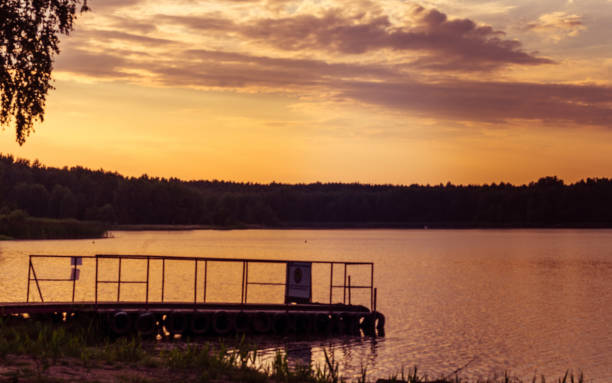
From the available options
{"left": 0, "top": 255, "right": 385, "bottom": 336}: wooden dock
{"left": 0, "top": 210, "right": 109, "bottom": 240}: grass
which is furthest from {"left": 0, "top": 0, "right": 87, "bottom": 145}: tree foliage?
{"left": 0, "top": 210, "right": 109, "bottom": 240}: grass

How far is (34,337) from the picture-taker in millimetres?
25109

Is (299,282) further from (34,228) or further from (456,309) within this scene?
(34,228)

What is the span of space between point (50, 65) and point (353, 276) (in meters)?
62.0

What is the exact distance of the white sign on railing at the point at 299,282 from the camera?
122 feet

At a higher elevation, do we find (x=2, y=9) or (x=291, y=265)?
(x=2, y=9)

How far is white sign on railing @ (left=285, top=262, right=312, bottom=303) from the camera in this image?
1465 inches

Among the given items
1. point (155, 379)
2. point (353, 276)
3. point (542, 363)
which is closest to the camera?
point (155, 379)

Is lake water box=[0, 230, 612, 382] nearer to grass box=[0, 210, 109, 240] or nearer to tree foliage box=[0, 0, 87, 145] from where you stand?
tree foliage box=[0, 0, 87, 145]

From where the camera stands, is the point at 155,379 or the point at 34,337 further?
the point at 34,337

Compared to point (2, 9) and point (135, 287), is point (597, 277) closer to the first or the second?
point (135, 287)

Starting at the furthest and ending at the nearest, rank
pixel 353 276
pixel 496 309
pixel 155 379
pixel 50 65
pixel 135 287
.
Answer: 1. pixel 353 276
2. pixel 135 287
3. pixel 496 309
4. pixel 50 65
5. pixel 155 379

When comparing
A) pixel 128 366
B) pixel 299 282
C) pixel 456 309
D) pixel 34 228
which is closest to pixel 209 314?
pixel 299 282

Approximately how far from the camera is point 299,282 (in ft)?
124

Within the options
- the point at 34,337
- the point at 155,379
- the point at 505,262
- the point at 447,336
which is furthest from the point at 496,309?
the point at 505,262
